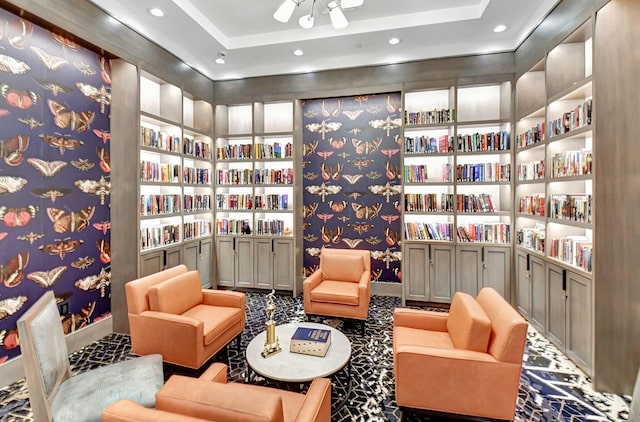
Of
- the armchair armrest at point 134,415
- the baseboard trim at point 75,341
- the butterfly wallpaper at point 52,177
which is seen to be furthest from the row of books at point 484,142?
the baseboard trim at point 75,341

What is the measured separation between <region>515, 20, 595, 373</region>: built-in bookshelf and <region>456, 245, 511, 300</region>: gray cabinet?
0.17m

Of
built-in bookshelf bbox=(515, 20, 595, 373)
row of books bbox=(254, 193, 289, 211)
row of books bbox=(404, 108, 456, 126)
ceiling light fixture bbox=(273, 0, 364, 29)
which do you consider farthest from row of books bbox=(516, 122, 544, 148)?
row of books bbox=(254, 193, 289, 211)

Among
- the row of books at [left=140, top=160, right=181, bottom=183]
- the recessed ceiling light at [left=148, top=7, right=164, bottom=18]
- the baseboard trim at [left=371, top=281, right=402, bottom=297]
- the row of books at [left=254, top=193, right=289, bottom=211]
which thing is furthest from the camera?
the row of books at [left=254, top=193, right=289, bottom=211]

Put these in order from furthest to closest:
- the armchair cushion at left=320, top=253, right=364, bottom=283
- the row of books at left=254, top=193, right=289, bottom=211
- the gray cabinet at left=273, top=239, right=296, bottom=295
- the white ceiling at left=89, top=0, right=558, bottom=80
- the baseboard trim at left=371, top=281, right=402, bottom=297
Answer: the row of books at left=254, top=193, right=289, bottom=211 → the gray cabinet at left=273, top=239, right=296, bottom=295 → the baseboard trim at left=371, top=281, right=402, bottom=297 → the armchair cushion at left=320, top=253, right=364, bottom=283 → the white ceiling at left=89, top=0, right=558, bottom=80

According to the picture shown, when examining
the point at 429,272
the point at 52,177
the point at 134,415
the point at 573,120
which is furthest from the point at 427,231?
the point at 52,177

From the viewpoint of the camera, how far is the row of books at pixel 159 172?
3.86 metres

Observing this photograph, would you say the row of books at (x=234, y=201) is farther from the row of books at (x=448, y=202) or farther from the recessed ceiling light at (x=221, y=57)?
the row of books at (x=448, y=202)

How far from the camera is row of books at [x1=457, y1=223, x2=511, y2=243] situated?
4.26 metres

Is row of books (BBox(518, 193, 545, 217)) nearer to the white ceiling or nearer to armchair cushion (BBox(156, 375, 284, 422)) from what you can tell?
the white ceiling

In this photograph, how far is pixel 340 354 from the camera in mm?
2402

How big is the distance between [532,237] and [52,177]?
5.28m

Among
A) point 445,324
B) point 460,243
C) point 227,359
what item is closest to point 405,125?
point 460,243

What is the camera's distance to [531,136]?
3.79 m

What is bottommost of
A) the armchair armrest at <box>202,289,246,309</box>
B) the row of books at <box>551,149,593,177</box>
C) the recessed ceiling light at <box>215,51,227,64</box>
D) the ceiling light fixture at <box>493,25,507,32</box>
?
the armchair armrest at <box>202,289,246,309</box>
